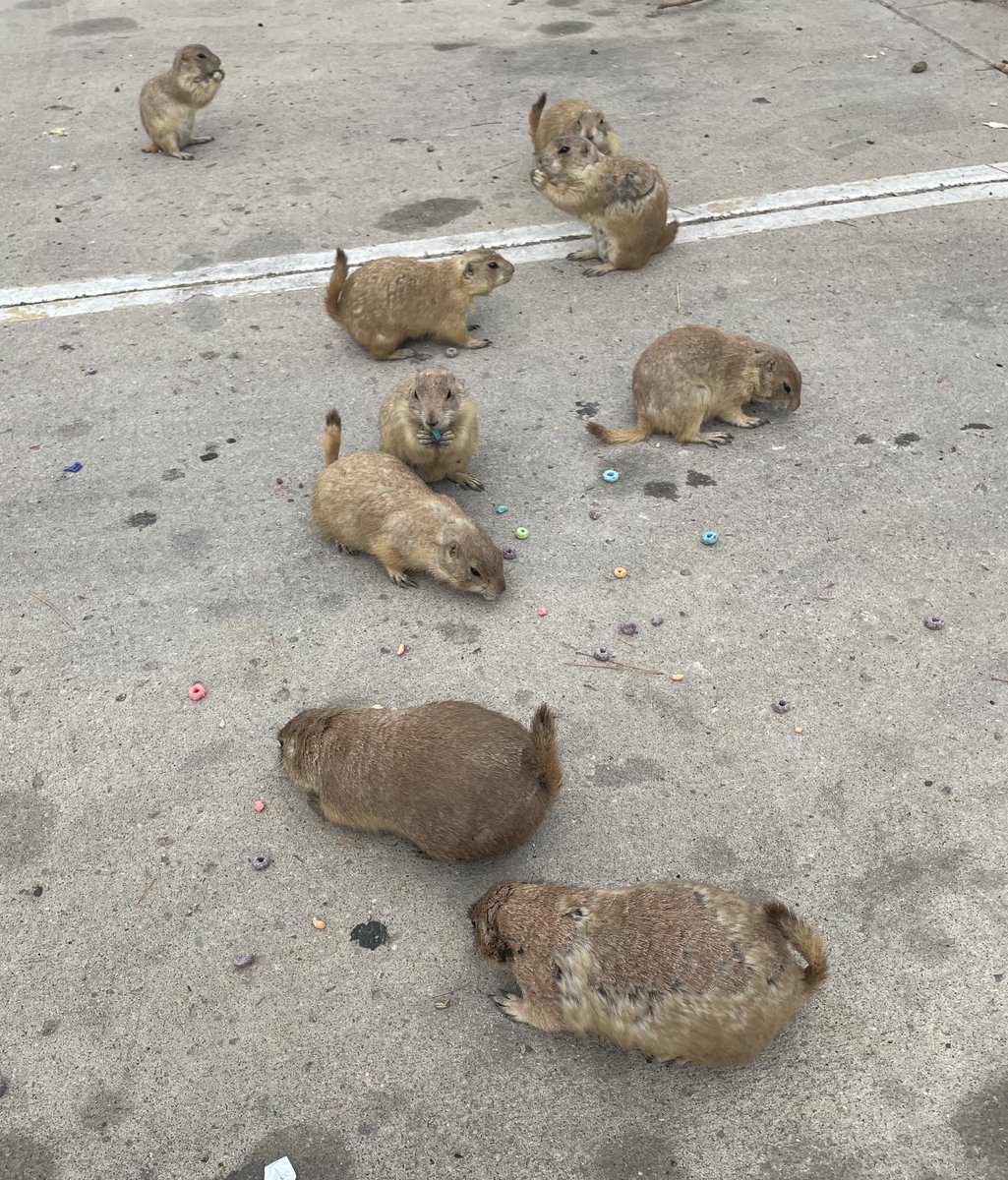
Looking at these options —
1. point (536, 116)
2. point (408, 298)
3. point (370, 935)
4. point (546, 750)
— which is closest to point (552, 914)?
point (546, 750)

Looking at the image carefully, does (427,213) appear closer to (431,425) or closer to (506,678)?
(431,425)

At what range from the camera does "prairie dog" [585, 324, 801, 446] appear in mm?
4867

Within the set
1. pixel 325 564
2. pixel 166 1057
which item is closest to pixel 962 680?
pixel 325 564

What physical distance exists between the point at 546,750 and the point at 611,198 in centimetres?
416

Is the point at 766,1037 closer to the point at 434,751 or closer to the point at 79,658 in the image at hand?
the point at 434,751

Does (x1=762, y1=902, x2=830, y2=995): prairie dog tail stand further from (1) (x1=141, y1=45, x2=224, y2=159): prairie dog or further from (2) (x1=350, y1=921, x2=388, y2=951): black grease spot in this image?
(1) (x1=141, y1=45, x2=224, y2=159): prairie dog

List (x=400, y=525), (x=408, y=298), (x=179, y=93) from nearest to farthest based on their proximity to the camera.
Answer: (x=400, y=525) < (x=408, y=298) < (x=179, y=93)

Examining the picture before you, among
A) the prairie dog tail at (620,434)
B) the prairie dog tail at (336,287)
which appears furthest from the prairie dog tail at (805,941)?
the prairie dog tail at (336,287)

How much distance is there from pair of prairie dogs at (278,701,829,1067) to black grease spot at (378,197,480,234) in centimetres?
445

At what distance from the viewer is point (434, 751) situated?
310 centimetres

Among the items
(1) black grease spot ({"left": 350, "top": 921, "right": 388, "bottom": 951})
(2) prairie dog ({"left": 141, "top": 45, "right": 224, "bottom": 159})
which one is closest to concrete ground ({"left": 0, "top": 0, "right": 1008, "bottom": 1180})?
(1) black grease spot ({"left": 350, "top": 921, "right": 388, "bottom": 951})

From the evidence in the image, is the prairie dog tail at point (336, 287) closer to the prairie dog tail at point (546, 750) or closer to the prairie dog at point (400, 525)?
the prairie dog at point (400, 525)

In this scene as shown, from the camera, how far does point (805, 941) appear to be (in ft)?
8.52

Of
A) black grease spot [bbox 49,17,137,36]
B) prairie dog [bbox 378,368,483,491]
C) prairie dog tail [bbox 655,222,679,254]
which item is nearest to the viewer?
prairie dog [bbox 378,368,483,491]
